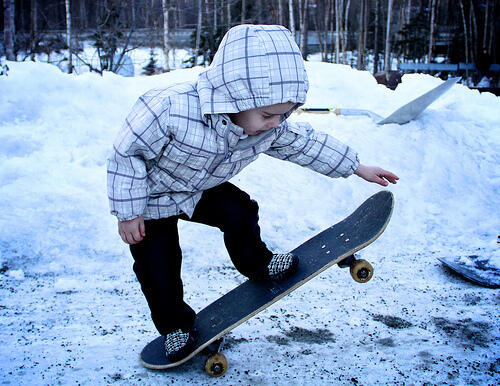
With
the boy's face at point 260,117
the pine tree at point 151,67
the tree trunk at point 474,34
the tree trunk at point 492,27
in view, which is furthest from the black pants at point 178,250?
the tree trunk at point 492,27

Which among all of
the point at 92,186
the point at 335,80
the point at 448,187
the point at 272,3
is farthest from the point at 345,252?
the point at 272,3

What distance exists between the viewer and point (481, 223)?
167 inches

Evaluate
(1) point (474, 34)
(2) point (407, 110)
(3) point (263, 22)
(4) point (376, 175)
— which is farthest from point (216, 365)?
(1) point (474, 34)

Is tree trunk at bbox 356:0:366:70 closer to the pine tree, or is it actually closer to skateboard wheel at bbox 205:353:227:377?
the pine tree

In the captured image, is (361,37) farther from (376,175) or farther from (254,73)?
(254,73)

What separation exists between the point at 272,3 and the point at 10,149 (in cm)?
1869

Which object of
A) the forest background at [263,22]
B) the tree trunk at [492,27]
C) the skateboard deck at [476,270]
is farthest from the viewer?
the tree trunk at [492,27]

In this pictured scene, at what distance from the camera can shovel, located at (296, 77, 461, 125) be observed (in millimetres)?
5336

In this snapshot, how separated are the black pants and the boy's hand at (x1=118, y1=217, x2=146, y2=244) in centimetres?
15

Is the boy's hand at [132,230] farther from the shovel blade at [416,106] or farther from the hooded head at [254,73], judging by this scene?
the shovel blade at [416,106]

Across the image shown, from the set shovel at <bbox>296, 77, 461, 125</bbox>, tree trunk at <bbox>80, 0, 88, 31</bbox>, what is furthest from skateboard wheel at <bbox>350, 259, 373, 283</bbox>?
tree trunk at <bbox>80, 0, 88, 31</bbox>

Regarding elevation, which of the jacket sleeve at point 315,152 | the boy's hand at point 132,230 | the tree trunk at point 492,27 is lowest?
the boy's hand at point 132,230

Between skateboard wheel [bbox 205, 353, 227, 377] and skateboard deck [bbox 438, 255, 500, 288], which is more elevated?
skateboard wheel [bbox 205, 353, 227, 377]

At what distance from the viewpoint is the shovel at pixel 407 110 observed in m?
5.34
